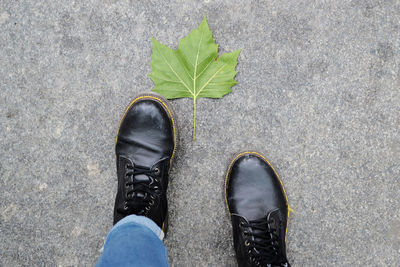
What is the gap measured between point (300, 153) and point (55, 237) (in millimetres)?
1205

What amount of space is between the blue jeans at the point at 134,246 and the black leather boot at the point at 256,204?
371mm

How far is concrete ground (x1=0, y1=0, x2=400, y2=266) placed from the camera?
1.33m

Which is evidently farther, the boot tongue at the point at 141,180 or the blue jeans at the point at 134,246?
the boot tongue at the point at 141,180

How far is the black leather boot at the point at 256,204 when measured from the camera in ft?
4.22

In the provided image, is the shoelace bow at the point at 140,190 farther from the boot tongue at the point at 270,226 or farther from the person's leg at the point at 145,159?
the boot tongue at the point at 270,226

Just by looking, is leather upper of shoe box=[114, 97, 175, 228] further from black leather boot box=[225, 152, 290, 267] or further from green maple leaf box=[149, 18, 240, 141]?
black leather boot box=[225, 152, 290, 267]

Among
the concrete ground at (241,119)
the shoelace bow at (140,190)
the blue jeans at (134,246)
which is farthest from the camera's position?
the concrete ground at (241,119)

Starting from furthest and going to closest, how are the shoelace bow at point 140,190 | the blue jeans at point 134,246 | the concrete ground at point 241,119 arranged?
1. the concrete ground at point 241,119
2. the shoelace bow at point 140,190
3. the blue jeans at point 134,246

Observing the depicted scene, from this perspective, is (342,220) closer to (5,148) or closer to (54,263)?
(54,263)

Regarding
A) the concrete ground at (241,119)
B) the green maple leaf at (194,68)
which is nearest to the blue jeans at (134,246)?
the concrete ground at (241,119)

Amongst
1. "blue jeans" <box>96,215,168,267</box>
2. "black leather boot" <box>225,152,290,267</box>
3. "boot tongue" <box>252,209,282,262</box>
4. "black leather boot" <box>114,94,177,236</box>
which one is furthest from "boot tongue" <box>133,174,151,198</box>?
"boot tongue" <box>252,209,282,262</box>

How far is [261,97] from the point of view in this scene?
133 cm

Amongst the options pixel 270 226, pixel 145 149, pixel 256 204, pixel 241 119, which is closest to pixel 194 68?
pixel 241 119

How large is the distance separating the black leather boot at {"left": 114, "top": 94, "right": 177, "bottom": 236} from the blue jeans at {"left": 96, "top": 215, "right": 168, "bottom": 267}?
16cm
